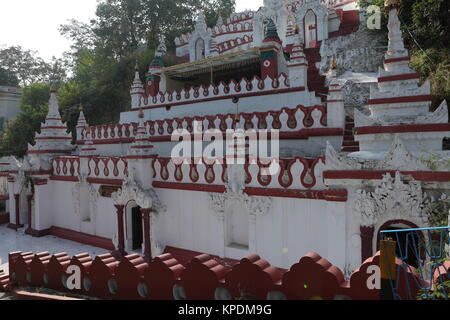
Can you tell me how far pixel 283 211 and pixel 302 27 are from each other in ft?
64.8

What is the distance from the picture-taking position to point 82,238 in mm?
13711

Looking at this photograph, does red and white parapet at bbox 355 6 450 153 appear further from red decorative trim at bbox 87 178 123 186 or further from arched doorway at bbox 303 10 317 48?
arched doorway at bbox 303 10 317 48

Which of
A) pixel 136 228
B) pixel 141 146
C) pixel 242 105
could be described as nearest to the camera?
pixel 141 146

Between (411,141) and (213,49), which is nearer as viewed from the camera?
(411,141)

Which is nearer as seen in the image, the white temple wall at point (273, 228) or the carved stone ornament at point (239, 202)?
the white temple wall at point (273, 228)

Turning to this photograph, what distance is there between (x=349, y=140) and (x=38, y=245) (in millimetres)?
12507

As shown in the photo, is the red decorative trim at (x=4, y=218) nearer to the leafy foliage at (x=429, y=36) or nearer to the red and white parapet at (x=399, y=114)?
the red and white parapet at (x=399, y=114)

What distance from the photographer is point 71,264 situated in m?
6.96

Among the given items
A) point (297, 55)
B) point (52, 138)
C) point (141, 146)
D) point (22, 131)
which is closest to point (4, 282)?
point (141, 146)

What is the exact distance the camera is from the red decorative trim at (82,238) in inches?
506

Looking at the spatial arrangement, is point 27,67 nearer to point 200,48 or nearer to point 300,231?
point 200,48

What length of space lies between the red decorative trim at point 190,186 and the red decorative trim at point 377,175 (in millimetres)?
3335

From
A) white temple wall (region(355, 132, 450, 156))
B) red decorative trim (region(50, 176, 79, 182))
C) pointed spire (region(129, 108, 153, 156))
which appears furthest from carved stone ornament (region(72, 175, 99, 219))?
white temple wall (region(355, 132, 450, 156))

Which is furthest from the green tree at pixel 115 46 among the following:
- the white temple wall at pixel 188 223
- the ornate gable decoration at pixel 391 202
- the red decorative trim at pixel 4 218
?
the ornate gable decoration at pixel 391 202
